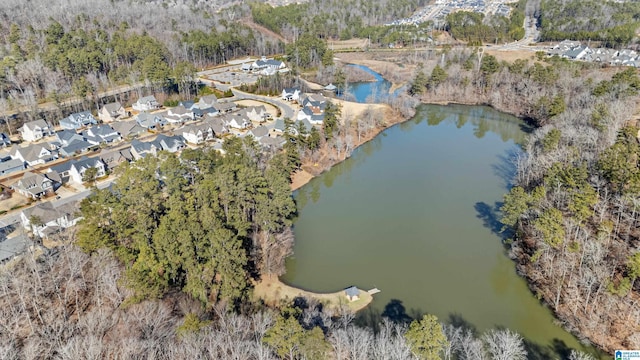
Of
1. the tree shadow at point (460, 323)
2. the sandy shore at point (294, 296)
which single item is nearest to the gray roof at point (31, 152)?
the sandy shore at point (294, 296)

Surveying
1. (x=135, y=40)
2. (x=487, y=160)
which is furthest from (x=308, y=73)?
(x=487, y=160)

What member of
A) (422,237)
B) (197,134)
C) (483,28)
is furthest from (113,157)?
(483,28)

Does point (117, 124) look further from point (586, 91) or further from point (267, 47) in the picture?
point (586, 91)

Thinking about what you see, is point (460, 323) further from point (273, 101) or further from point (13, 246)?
point (273, 101)

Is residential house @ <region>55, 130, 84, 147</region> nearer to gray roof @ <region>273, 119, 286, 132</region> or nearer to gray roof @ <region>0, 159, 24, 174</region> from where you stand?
gray roof @ <region>0, 159, 24, 174</region>

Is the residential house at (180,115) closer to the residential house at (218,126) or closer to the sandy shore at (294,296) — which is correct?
the residential house at (218,126)
